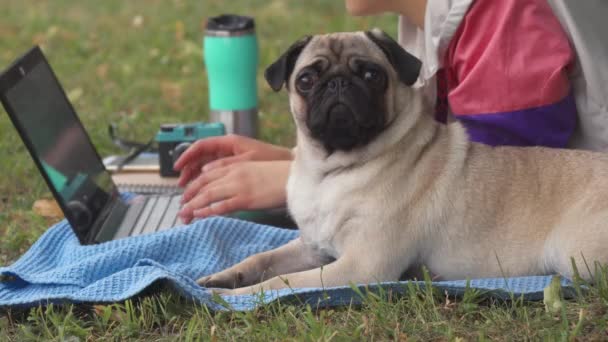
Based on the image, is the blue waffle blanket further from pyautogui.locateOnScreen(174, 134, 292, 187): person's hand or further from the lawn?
pyautogui.locateOnScreen(174, 134, 292, 187): person's hand

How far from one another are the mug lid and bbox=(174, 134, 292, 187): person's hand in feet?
2.66

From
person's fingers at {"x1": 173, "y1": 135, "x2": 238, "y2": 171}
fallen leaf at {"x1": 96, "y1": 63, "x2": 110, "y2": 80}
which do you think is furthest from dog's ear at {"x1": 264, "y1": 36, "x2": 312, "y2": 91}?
fallen leaf at {"x1": 96, "y1": 63, "x2": 110, "y2": 80}

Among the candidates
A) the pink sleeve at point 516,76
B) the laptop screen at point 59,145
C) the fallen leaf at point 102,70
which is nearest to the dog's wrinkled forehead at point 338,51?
the pink sleeve at point 516,76

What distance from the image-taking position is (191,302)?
9.39 feet

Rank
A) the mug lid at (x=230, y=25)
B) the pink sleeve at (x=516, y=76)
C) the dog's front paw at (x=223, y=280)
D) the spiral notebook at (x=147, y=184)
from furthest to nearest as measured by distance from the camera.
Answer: the mug lid at (x=230, y=25) → the spiral notebook at (x=147, y=184) → the pink sleeve at (x=516, y=76) → the dog's front paw at (x=223, y=280)

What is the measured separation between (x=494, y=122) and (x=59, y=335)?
1660 mm

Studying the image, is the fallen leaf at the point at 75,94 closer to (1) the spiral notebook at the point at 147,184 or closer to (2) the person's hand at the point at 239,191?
(1) the spiral notebook at the point at 147,184

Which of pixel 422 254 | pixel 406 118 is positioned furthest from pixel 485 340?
pixel 406 118

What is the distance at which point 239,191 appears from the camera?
355cm

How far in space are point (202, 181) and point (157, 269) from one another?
75cm

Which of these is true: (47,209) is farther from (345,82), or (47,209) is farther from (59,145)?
(345,82)

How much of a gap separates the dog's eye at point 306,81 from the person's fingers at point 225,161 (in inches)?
31.7

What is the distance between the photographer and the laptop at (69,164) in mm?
3297

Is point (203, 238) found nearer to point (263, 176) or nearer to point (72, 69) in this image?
point (263, 176)
